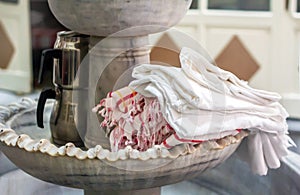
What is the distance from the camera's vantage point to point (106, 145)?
95 centimetres

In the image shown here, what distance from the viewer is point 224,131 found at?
33.4 inches

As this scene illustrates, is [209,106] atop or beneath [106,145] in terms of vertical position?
atop

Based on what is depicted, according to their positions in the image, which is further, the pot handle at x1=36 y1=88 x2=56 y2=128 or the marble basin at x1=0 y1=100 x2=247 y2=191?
the pot handle at x1=36 y1=88 x2=56 y2=128

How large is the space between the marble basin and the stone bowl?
0.22 meters

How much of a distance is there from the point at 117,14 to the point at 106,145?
250mm

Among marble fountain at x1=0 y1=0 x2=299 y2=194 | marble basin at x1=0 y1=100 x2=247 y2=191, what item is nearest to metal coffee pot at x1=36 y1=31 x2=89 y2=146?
marble fountain at x1=0 y1=0 x2=299 y2=194

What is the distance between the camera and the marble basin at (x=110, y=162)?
31.3 inches

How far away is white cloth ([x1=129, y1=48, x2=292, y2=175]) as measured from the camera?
0.80 meters

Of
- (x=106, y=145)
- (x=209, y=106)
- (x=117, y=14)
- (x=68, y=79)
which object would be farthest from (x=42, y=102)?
(x=209, y=106)

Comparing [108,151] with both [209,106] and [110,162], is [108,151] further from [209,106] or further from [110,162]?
[209,106]

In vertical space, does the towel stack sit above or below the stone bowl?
below

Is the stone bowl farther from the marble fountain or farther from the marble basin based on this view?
the marble basin

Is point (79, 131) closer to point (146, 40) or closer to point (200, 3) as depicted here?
point (146, 40)

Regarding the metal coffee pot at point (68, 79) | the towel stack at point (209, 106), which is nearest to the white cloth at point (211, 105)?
the towel stack at point (209, 106)
